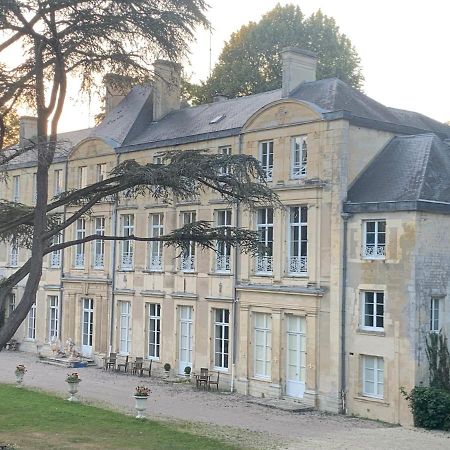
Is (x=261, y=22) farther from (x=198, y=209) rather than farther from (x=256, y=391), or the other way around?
(x=256, y=391)

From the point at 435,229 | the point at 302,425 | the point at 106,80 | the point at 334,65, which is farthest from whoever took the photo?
the point at 334,65

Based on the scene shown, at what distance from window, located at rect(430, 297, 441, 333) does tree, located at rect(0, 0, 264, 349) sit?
27.1 ft

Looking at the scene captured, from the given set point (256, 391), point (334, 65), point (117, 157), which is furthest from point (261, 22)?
point (256, 391)

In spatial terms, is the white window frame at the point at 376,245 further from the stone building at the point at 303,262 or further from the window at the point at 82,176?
the window at the point at 82,176

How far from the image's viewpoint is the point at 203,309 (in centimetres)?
2819

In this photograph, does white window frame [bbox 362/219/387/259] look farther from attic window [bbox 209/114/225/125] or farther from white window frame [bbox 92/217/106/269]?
white window frame [bbox 92/217/106/269]

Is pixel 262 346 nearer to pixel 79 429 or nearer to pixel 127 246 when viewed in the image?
pixel 127 246

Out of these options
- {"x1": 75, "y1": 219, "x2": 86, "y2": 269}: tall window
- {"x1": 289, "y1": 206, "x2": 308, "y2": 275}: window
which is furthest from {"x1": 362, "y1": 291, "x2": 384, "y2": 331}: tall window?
{"x1": 75, "y1": 219, "x2": 86, "y2": 269}: tall window

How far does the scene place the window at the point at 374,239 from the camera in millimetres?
22891

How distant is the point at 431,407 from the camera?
820 inches

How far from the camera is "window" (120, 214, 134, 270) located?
3172 centimetres

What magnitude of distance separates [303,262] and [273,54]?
20890 mm

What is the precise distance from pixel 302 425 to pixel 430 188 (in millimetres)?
7504

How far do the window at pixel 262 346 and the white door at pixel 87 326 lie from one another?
945 centimetres
